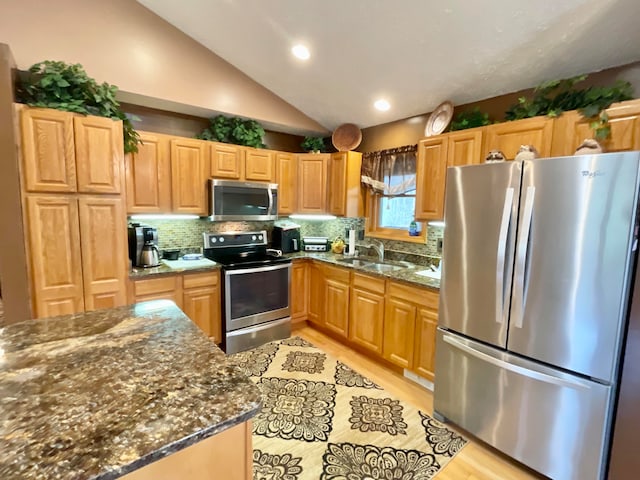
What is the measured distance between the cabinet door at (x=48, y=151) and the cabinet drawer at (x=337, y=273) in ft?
7.98

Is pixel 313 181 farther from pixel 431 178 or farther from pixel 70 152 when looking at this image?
pixel 70 152

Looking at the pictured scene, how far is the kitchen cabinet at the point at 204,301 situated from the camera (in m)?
3.02

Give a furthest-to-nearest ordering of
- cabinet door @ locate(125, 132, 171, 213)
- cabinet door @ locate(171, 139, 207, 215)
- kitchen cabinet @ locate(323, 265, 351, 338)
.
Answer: kitchen cabinet @ locate(323, 265, 351, 338) → cabinet door @ locate(171, 139, 207, 215) → cabinet door @ locate(125, 132, 171, 213)

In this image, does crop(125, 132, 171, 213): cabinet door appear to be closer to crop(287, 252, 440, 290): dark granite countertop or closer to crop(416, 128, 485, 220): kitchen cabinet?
crop(287, 252, 440, 290): dark granite countertop

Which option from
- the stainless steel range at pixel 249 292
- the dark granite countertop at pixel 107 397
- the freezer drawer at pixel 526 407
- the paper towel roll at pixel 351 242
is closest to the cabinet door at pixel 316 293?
the stainless steel range at pixel 249 292

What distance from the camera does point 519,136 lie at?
7.50 feet

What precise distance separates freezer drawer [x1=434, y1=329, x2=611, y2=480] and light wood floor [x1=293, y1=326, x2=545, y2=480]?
0.09 meters

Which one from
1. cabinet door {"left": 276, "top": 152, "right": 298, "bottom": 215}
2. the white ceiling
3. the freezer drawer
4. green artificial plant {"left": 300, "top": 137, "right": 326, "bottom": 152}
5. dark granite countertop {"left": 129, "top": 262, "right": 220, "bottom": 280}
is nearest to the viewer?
the freezer drawer

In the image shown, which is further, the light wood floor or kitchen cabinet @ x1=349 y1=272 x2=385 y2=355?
kitchen cabinet @ x1=349 y1=272 x2=385 y2=355

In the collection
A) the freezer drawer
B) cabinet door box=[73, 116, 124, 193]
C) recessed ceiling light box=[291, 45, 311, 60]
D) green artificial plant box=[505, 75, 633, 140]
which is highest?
recessed ceiling light box=[291, 45, 311, 60]

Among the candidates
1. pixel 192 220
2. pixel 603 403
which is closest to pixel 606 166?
pixel 603 403

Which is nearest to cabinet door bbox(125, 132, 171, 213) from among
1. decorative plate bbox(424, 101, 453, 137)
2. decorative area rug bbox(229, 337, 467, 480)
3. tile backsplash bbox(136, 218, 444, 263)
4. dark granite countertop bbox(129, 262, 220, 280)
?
tile backsplash bbox(136, 218, 444, 263)

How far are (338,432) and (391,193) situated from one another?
99.7 inches

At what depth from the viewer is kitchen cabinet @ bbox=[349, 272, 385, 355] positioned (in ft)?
9.98
